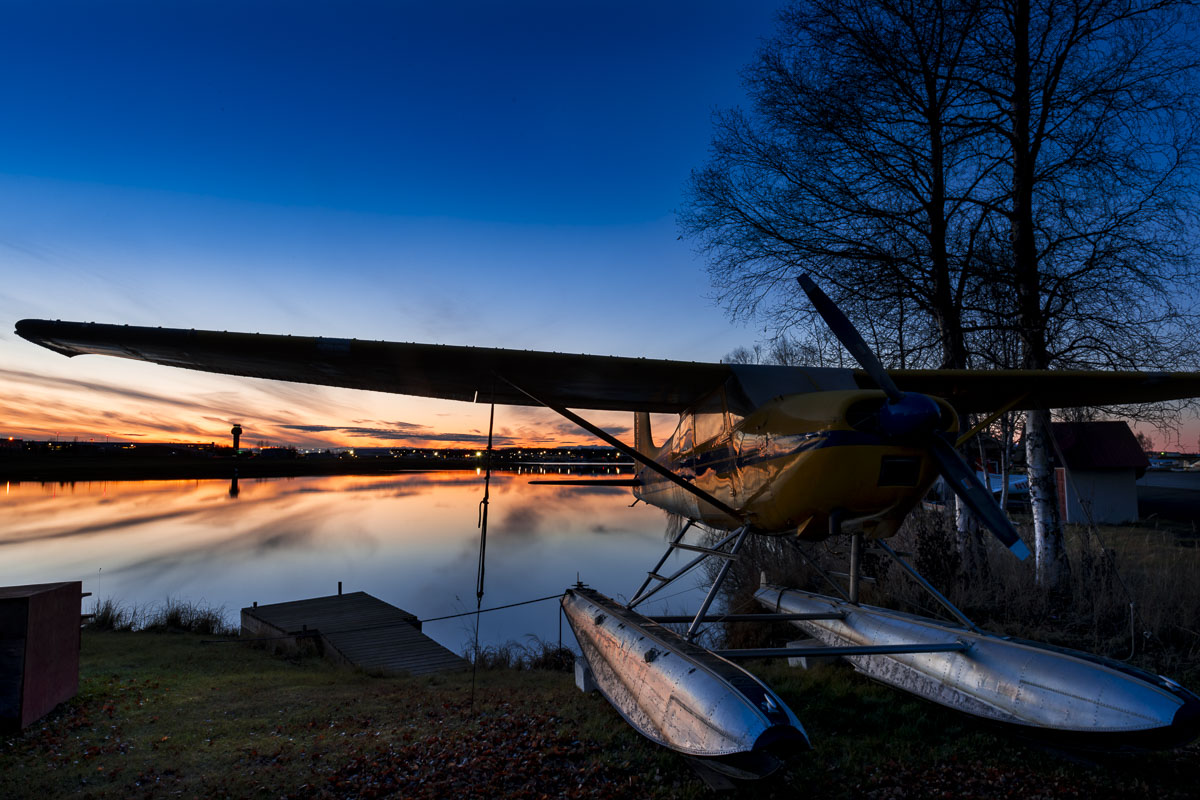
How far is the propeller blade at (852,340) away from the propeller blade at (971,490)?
0.45 meters

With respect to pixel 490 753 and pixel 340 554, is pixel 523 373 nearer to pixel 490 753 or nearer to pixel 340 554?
pixel 490 753

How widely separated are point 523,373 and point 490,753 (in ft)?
9.94

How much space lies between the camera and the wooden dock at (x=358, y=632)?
373 inches

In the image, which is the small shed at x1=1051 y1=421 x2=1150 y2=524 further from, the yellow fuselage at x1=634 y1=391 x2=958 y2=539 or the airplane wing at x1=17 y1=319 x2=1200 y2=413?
the yellow fuselage at x1=634 y1=391 x2=958 y2=539

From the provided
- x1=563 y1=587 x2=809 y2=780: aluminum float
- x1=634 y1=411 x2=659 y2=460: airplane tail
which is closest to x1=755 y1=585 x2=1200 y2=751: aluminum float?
x1=563 y1=587 x2=809 y2=780: aluminum float

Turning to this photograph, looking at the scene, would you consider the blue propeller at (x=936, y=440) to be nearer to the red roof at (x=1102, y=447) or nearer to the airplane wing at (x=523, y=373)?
the airplane wing at (x=523, y=373)

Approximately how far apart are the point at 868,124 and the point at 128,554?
38.6 metres

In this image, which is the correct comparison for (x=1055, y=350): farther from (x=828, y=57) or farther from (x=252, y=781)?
(x=252, y=781)

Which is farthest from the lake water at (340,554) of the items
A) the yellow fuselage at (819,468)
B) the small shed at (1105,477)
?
the small shed at (1105,477)

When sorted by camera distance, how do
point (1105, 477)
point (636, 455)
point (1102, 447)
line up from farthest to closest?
1. point (1102, 447)
2. point (1105, 477)
3. point (636, 455)

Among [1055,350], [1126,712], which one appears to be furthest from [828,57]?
[1126,712]

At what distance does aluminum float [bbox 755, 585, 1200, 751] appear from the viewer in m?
3.31

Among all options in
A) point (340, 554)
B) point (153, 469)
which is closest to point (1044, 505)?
point (340, 554)

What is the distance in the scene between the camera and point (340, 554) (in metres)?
32.3
